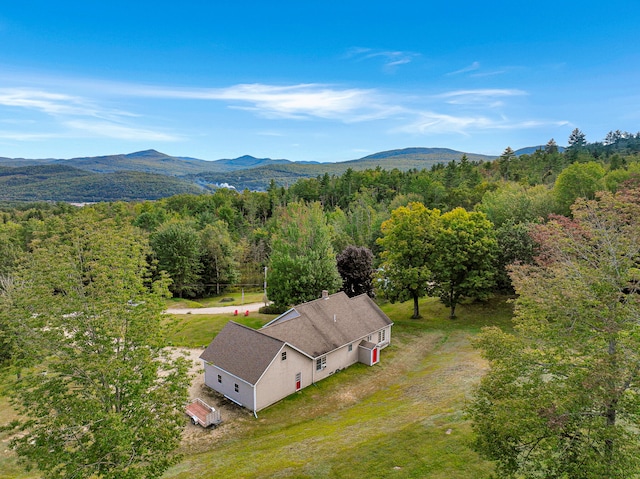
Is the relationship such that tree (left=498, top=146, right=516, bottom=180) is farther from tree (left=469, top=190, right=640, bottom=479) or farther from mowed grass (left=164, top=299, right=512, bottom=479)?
tree (left=469, top=190, right=640, bottom=479)

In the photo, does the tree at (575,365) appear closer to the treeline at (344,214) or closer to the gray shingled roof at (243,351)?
the treeline at (344,214)

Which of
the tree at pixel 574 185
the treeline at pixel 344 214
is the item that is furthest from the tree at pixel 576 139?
the tree at pixel 574 185

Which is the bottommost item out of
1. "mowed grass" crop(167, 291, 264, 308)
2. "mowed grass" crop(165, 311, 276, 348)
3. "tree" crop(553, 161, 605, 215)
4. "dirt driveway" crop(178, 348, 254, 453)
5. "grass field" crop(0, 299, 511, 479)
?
"mowed grass" crop(167, 291, 264, 308)

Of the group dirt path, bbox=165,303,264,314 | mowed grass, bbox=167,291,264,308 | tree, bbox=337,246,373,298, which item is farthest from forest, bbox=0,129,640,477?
dirt path, bbox=165,303,264,314

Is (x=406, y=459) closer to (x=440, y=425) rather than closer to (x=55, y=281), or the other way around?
(x=440, y=425)

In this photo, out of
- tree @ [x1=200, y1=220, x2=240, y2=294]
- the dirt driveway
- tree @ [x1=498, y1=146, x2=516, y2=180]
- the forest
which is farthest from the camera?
tree @ [x1=498, y1=146, x2=516, y2=180]

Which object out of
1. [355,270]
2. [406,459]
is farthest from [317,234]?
[406,459]
